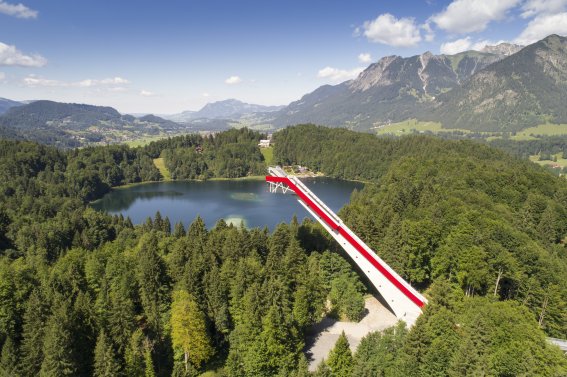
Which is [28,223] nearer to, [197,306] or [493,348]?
[197,306]

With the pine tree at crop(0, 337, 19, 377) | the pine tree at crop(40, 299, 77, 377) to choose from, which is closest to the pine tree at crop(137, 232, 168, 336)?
the pine tree at crop(40, 299, 77, 377)

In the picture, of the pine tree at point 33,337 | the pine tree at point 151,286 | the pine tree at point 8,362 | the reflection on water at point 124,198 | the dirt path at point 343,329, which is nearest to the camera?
the pine tree at point 8,362

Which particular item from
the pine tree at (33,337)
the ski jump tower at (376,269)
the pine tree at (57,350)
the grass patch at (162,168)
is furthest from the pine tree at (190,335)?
the grass patch at (162,168)

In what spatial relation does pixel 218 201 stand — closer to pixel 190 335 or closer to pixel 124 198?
pixel 124 198

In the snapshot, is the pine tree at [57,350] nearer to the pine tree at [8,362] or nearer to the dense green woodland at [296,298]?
the dense green woodland at [296,298]

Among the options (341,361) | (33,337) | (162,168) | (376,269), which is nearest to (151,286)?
(33,337)
